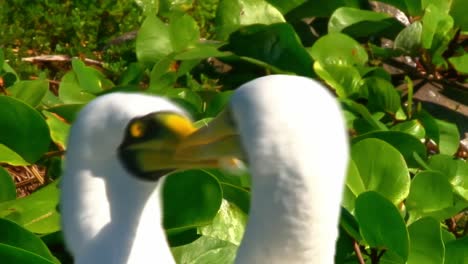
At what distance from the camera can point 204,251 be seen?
3.21 m

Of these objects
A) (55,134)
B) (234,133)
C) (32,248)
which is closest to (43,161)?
(55,134)

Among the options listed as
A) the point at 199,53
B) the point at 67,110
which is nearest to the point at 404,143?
the point at 199,53

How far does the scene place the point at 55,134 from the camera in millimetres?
3576

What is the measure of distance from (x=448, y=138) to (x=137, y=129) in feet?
6.61

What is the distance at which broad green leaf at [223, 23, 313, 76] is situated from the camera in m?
4.25

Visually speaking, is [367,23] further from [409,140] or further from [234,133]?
[234,133]

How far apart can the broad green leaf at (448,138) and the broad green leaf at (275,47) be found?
1.52 feet

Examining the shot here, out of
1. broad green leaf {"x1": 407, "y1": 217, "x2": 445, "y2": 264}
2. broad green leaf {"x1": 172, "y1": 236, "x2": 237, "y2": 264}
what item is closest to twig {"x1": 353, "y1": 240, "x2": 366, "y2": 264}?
broad green leaf {"x1": 407, "y1": 217, "x2": 445, "y2": 264}

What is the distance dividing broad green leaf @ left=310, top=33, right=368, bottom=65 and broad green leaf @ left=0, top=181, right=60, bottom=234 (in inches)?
49.3

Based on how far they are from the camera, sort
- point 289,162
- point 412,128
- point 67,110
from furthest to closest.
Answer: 1. point 412,128
2. point 67,110
3. point 289,162

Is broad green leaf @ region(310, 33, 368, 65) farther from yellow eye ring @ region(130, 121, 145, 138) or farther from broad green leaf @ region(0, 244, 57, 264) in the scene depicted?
yellow eye ring @ region(130, 121, 145, 138)

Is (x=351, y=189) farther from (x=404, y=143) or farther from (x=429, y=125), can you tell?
(x=429, y=125)

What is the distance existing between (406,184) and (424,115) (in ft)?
2.32

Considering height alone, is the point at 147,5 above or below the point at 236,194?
below
